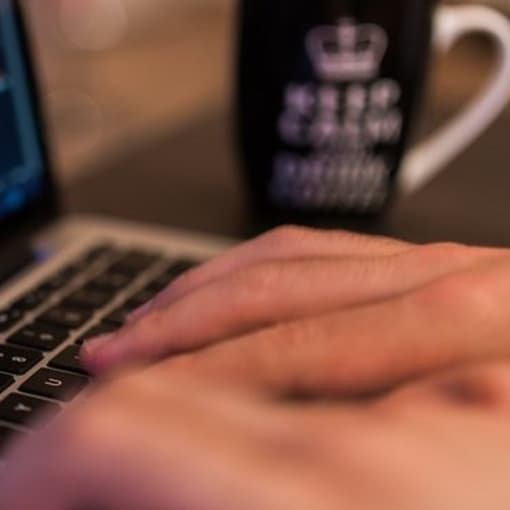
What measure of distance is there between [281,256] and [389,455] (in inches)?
6.1

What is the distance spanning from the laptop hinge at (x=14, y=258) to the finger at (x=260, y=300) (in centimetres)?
17

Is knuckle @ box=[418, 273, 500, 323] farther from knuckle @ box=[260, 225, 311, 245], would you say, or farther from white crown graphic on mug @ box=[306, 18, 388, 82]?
white crown graphic on mug @ box=[306, 18, 388, 82]

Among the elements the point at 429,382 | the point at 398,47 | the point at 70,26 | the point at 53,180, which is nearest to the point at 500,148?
the point at 398,47

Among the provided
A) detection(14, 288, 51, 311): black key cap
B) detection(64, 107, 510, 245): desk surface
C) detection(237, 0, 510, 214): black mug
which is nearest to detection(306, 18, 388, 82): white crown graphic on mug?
detection(237, 0, 510, 214): black mug

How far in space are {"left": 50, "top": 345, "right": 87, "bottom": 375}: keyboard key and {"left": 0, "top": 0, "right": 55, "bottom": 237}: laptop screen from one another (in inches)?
5.8

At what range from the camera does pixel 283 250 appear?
385mm

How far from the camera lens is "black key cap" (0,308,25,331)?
441mm

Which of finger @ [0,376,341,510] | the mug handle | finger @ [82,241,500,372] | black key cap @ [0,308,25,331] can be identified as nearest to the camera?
finger @ [0,376,341,510]

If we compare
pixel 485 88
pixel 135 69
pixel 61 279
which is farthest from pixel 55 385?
pixel 135 69

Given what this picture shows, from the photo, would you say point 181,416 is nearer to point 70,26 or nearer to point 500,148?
point 500,148

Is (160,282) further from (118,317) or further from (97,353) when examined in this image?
(97,353)

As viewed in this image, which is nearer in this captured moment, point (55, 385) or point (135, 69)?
point (55, 385)

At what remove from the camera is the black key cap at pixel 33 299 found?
0.46m

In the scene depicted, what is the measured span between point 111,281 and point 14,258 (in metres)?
0.07
